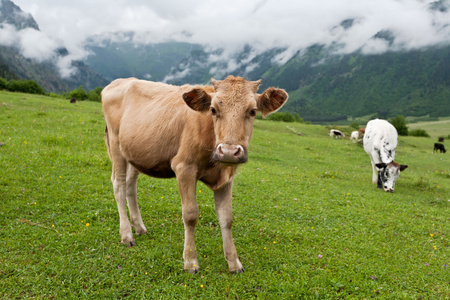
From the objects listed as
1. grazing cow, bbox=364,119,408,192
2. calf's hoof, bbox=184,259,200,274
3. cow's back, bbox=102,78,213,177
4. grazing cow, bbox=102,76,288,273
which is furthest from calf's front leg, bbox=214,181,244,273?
grazing cow, bbox=364,119,408,192

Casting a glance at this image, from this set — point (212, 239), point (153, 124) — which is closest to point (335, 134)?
point (212, 239)

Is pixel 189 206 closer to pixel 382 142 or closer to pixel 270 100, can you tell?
pixel 270 100

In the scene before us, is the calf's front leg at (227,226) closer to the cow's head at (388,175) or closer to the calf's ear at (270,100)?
the calf's ear at (270,100)

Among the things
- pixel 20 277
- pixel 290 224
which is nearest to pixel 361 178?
pixel 290 224

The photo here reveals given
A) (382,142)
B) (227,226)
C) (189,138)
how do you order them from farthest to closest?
1. (382,142)
2. (227,226)
3. (189,138)

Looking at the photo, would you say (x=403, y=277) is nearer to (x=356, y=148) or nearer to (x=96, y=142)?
(x=96, y=142)

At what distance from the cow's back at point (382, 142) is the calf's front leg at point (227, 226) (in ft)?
38.5

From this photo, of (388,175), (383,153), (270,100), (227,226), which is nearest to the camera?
(270,100)

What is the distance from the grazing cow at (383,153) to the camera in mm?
14141

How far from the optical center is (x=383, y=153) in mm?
15344

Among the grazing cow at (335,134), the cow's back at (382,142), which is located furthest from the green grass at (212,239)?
the grazing cow at (335,134)

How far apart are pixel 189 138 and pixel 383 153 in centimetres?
1294

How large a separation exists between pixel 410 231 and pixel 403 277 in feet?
10.0

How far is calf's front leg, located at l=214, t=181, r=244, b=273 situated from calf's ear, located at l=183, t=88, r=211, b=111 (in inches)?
63.9
